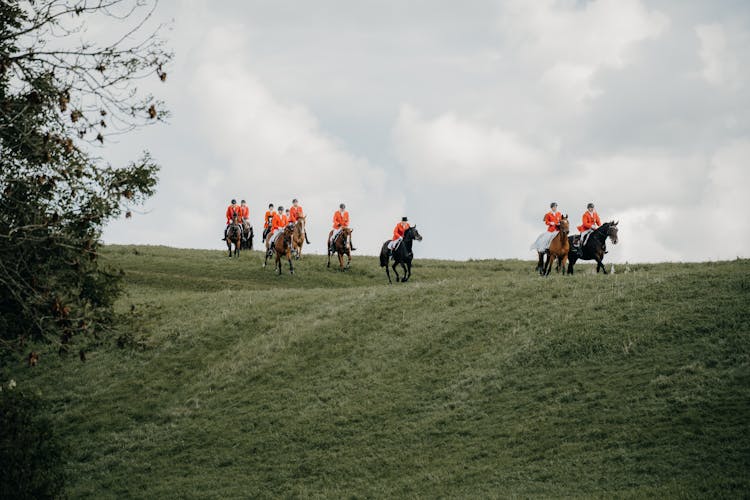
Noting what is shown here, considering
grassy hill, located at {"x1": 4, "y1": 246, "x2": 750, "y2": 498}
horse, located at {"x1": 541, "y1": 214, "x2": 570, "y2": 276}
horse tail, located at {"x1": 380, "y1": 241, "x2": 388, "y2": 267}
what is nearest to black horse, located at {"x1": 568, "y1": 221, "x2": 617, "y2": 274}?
horse, located at {"x1": 541, "y1": 214, "x2": 570, "y2": 276}

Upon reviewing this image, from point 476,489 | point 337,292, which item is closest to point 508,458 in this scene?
point 476,489

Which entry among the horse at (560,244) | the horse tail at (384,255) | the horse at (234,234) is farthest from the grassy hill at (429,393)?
the horse at (234,234)

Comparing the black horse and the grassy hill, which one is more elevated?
the black horse

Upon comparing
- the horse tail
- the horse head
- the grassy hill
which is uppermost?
the horse head

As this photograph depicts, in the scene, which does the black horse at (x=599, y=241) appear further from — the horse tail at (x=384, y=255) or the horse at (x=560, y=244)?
the horse tail at (x=384, y=255)

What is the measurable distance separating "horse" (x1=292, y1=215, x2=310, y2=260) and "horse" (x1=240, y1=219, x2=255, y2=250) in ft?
16.0

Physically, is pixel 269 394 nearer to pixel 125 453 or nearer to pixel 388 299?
pixel 125 453

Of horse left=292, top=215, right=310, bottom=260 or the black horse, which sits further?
horse left=292, top=215, right=310, bottom=260

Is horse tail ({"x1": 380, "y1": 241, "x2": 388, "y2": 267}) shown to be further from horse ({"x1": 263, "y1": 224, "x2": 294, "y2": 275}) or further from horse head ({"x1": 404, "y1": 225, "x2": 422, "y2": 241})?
horse ({"x1": 263, "y1": 224, "x2": 294, "y2": 275})

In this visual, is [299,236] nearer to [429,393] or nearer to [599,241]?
[599,241]

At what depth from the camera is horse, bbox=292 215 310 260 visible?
150 ft

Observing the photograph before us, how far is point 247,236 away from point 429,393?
109 feet

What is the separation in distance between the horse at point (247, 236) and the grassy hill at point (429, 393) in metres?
19.4

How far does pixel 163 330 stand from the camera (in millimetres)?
32219
